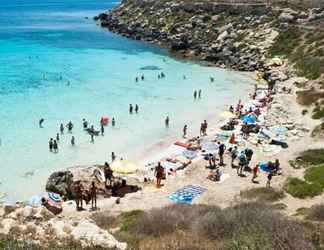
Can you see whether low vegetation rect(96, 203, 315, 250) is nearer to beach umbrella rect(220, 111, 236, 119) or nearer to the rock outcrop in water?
beach umbrella rect(220, 111, 236, 119)

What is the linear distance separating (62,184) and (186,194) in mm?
6599

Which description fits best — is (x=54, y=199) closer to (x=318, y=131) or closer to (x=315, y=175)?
(x=315, y=175)

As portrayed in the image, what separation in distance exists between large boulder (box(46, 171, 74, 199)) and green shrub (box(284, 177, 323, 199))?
35.0 ft

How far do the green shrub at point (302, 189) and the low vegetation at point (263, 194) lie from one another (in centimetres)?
52

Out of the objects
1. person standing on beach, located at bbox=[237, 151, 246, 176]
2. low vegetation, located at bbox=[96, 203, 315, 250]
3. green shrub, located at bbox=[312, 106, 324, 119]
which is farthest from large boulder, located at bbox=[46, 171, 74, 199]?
green shrub, located at bbox=[312, 106, 324, 119]

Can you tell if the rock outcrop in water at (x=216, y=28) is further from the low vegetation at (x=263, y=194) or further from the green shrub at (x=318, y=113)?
the low vegetation at (x=263, y=194)

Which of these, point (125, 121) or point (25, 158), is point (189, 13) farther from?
point (25, 158)

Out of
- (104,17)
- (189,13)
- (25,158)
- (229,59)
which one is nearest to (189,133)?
(25,158)

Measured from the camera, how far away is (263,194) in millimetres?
20984

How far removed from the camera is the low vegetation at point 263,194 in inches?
805

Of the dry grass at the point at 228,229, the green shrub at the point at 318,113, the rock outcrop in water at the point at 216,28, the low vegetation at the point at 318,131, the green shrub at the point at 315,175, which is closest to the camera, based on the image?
the dry grass at the point at 228,229

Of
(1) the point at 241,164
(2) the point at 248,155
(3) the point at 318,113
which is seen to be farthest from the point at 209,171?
(3) the point at 318,113

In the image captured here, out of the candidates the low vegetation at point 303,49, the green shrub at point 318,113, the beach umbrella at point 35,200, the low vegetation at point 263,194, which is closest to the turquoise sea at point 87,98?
the beach umbrella at point 35,200

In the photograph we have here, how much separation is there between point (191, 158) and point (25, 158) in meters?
10.4
